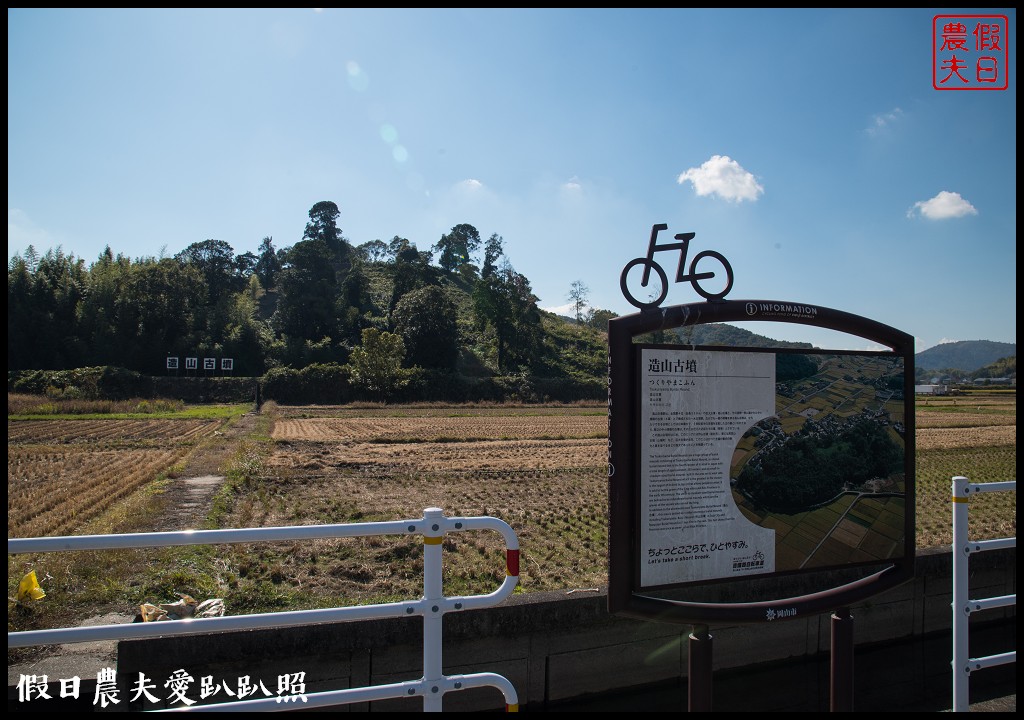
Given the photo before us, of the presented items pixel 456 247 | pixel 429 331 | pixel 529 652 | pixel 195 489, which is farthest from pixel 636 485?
pixel 456 247

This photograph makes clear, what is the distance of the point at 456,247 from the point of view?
433 feet

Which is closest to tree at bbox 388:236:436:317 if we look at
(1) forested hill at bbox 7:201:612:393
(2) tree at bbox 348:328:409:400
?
(1) forested hill at bbox 7:201:612:393

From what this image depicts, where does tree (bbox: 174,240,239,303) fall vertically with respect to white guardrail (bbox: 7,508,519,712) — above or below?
above

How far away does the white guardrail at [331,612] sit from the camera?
2.34m

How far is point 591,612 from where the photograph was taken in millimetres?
4137

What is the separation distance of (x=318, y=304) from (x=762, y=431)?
77.7 metres

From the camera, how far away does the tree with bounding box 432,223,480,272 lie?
13112 centimetres

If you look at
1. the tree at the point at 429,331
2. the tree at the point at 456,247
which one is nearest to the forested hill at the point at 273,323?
the tree at the point at 429,331

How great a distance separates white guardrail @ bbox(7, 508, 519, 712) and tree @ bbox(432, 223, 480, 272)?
129830 mm

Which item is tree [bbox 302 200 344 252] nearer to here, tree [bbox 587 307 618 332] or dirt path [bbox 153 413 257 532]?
tree [bbox 587 307 618 332]

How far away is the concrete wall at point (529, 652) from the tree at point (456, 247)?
421ft

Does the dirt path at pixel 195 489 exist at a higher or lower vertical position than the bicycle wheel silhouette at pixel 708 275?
lower

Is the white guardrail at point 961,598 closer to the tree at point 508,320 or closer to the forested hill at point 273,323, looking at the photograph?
the forested hill at point 273,323

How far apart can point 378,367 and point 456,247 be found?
7745 centimetres
